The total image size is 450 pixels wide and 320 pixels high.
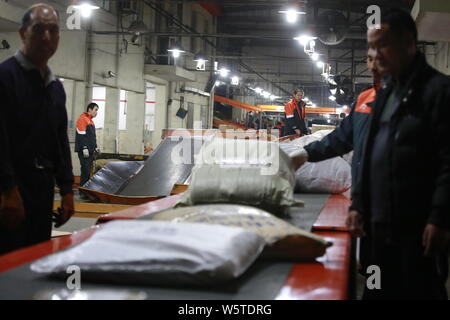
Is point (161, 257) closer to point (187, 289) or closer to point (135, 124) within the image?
point (187, 289)

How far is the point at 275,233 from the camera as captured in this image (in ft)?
6.57

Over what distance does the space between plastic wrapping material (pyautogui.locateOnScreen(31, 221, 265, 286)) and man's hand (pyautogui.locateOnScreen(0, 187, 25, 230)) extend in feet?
2.10

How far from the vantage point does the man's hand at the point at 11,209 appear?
7.36 ft

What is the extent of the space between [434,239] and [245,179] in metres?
1.23

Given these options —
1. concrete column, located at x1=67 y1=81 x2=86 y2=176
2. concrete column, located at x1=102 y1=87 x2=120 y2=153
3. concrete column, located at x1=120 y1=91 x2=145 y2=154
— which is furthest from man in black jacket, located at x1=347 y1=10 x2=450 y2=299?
concrete column, located at x1=120 y1=91 x2=145 y2=154

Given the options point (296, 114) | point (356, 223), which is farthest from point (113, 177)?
point (356, 223)

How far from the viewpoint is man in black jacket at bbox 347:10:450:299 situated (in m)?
1.88

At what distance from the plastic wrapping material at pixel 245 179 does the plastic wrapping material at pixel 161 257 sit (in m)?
1.05

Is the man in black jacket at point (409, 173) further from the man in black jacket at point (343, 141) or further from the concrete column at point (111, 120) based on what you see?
the concrete column at point (111, 120)

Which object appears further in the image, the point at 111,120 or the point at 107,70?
the point at 111,120

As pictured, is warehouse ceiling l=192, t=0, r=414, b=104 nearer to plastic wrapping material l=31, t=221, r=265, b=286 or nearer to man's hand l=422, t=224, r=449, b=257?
man's hand l=422, t=224, r=449, b=257
